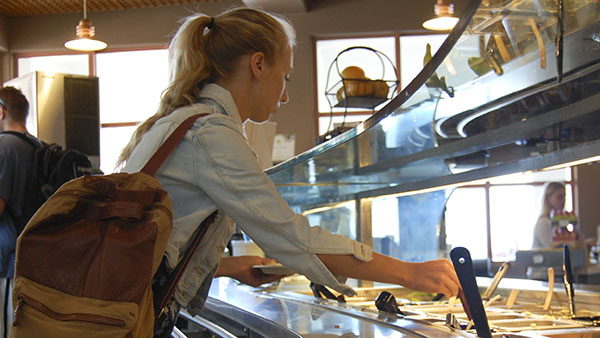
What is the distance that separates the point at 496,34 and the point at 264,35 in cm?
48

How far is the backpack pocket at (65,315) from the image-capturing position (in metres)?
0.96

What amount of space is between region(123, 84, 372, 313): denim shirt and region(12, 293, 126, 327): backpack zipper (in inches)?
9.2

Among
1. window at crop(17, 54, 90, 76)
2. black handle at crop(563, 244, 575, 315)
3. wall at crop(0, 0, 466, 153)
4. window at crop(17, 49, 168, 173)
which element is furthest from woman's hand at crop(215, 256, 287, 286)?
window at crop(17, 54, 90, 76)

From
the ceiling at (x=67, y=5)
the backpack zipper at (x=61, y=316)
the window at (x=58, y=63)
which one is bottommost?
the backpack zipper at (x=61, y=316)

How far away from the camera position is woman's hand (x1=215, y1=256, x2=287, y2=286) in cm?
182

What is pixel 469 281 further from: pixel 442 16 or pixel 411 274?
pixel 442 16

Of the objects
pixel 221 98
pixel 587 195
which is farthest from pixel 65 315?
pixel 587 195

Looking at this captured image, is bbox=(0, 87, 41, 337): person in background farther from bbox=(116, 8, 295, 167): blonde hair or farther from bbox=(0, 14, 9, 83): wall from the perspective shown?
bbox=(0, 14, 9, 83): wall

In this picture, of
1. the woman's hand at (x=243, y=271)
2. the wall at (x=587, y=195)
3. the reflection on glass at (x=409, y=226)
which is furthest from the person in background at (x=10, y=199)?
the wall at (x=587, y=195)

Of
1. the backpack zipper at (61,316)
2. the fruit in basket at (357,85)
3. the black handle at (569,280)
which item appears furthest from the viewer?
the fruit in basket at (357,85)

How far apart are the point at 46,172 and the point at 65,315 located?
2271 mm

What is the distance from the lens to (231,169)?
118cm

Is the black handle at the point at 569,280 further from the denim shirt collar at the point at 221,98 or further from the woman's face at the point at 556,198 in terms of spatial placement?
the woman's face at the point at 556,198

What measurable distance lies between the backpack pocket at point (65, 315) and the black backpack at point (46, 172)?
2.11 meters
